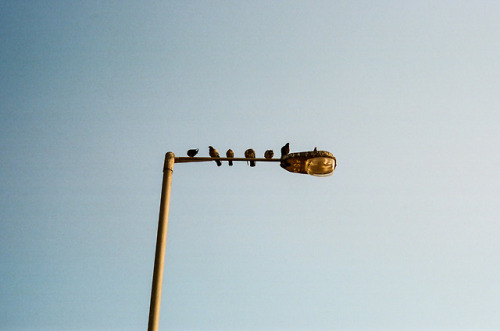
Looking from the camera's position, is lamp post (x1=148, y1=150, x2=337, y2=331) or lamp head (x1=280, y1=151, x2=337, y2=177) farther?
lamp head (x1=280, y1=151, x2=337, y2=177)

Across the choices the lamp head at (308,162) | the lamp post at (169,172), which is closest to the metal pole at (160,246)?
the lamp post at (169,172)

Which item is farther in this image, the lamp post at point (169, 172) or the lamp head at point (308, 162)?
the lamp head at point (308, 162)

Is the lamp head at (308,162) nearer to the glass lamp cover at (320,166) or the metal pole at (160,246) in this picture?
the glass lamp cover at (320,166)

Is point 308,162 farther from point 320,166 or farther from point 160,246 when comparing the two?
point 160,246

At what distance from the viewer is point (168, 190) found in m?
4.73

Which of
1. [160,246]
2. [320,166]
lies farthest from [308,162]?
[160,246]

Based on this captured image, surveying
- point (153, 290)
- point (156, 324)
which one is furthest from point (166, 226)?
point (156, 324)

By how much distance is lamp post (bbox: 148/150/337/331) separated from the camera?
4.17 meters

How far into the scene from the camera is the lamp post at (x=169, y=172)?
4.17m

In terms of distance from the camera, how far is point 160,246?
4.40 m

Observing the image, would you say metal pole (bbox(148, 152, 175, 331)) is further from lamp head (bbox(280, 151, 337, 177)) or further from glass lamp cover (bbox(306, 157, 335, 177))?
glass lamp cover (bbox(306, 157, 335, 177))

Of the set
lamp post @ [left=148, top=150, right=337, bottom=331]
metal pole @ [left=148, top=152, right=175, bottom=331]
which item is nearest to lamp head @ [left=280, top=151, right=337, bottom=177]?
lamp post @ [left=148, top=150, right=337, bottom=331]

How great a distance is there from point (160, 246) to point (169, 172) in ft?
2.94

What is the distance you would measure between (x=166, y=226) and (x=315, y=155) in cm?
217
